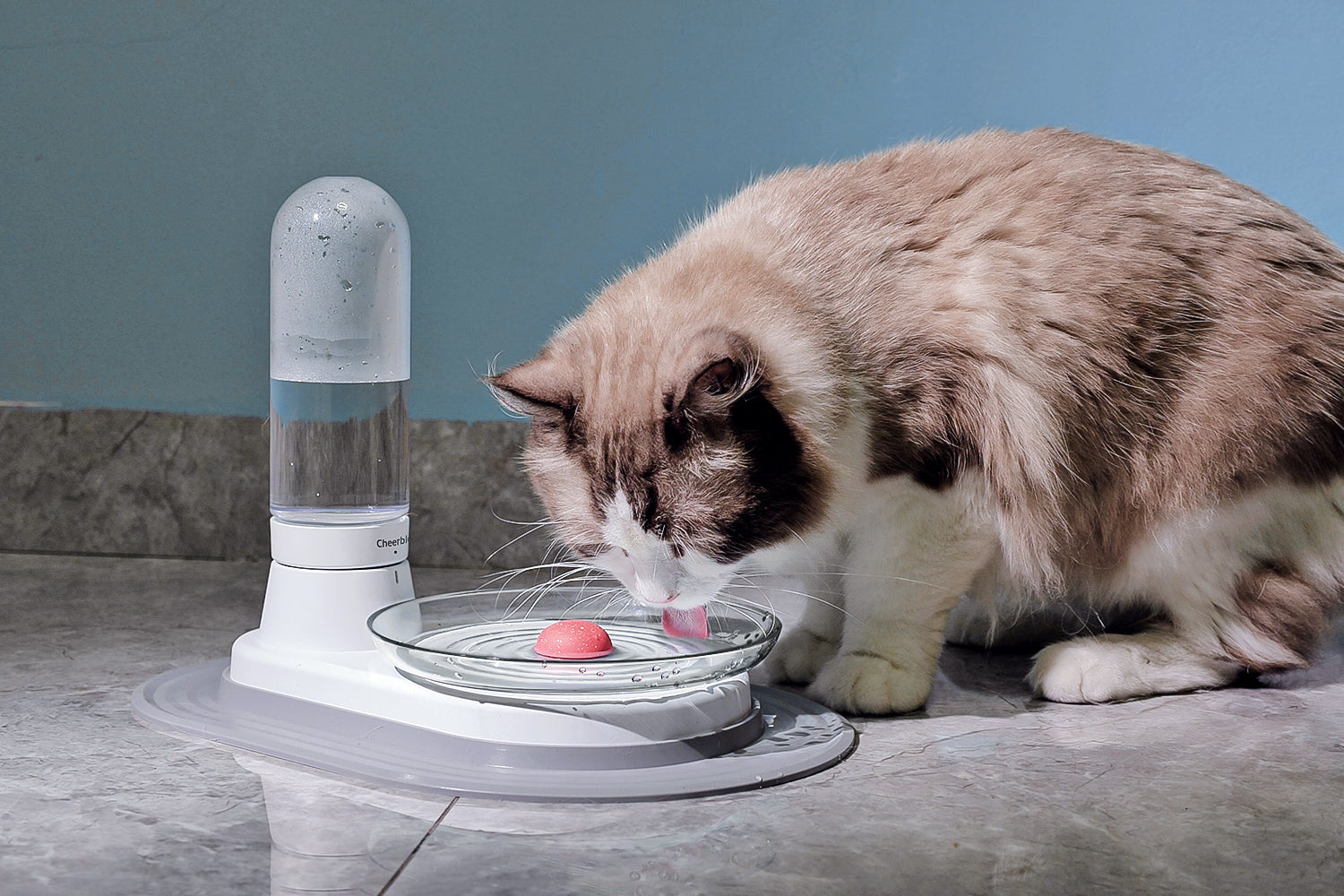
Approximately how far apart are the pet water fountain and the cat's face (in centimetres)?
12

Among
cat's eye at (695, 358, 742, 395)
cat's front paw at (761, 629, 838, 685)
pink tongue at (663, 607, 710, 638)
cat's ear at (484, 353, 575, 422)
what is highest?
cat's eye at (695, 358, 742, 395)

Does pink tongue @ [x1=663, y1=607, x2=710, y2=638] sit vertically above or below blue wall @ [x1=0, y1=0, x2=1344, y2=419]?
below

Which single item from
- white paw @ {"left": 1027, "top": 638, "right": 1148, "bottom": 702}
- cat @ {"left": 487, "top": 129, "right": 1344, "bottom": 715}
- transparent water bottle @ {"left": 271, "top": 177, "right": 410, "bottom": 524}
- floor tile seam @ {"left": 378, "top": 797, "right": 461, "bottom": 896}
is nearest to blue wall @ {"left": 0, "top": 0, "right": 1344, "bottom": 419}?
cat @ {"left": 487, "top": 129, "right": 1344, "bottom": 715}

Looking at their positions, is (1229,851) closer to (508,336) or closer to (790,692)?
(790,692)

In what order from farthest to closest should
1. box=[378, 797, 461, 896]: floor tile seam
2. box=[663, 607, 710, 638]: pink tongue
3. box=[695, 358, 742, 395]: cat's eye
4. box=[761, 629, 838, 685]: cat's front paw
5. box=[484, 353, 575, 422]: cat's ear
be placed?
box=[761, 629, 838, 685]: cat's front paw, box=[663, 607, 710, 638]: pink tongue, box=[484, 353, 575, 422]: cat's ear, box=[695, 358, 742, 395]: cat's eye, box=[378, 797, 461, 896]: floor tile seam

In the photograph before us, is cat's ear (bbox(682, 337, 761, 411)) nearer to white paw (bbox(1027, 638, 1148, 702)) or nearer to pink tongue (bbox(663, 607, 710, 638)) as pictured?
pink tongue (bbox(663, 607, 710, 638))

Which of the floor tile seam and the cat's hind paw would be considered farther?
the cat's hind paw

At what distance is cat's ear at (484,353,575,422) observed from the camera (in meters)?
Answer: 1.50

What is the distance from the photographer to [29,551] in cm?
263

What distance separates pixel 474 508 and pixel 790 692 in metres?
1.08

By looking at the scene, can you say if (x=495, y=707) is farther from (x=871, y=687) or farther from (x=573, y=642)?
(x=871, y=687)

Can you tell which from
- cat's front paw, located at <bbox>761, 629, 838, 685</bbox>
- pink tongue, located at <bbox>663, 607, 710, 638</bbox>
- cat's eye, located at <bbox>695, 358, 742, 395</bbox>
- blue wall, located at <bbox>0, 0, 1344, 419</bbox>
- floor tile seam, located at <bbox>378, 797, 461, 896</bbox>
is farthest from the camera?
blue wall, located at <bbox>0, 0, 1344, 419</bbox>

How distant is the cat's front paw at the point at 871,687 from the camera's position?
1.66m

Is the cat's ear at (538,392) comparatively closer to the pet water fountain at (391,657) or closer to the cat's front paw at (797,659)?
the pet water fountain at (391,657)
